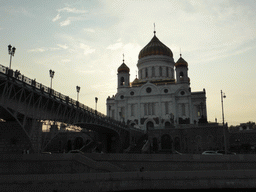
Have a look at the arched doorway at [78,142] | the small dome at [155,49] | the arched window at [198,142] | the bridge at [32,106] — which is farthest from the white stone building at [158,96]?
the bridge at [32,106]

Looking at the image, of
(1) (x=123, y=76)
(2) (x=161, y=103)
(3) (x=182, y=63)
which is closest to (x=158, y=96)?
(2) (x=161, y=103)

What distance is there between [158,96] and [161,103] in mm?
2234

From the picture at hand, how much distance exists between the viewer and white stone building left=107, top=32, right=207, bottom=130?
72250mm

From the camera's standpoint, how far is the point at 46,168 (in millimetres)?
25828

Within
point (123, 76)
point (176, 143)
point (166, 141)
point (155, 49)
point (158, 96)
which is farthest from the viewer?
point (155, 49)

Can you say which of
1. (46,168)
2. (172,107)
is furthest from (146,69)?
(46,168)

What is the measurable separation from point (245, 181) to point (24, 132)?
24085 millimetres

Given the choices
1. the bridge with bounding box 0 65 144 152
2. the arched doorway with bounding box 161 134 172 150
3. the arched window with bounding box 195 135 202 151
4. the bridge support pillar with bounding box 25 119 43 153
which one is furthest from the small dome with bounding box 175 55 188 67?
the bridge support pillar with bounding box 25 119 43 153

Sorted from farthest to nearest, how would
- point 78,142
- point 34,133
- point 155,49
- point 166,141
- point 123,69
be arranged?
point 155,49
point 123,69
point 78,142
point 166,141
point 34,133

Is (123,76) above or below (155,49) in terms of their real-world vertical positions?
below

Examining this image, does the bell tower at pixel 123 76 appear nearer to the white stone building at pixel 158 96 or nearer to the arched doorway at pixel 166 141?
the white stone building at pixel 158 96

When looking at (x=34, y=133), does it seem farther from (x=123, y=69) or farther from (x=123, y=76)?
(x=123, y=69)

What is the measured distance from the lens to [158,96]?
2931 inches

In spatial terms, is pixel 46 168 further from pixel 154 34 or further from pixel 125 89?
pixel 154 34
